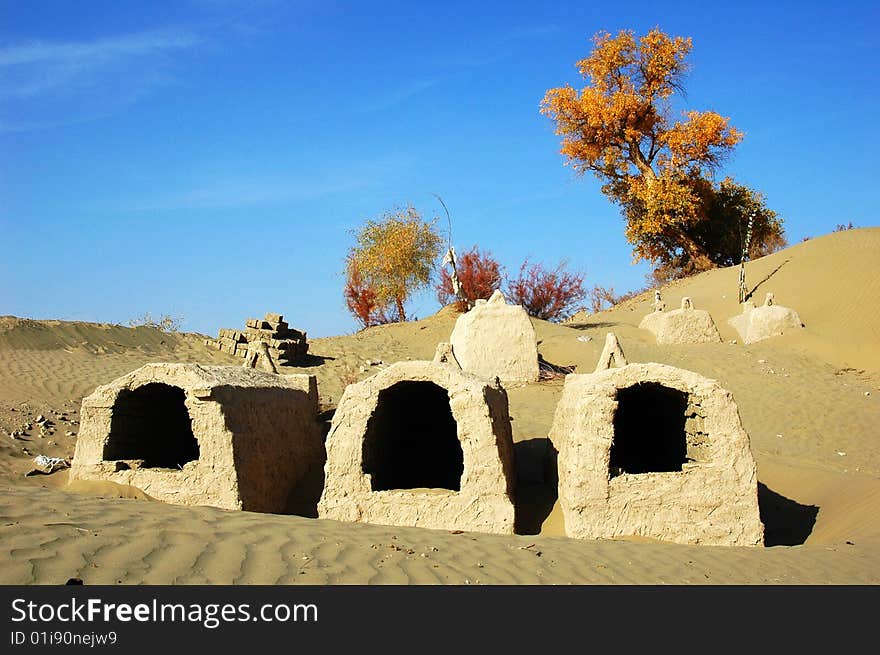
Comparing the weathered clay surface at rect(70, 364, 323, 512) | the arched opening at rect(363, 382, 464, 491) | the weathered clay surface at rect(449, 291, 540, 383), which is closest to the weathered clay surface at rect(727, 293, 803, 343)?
the weathered clay surface at rect(449, 291, 540, 383)

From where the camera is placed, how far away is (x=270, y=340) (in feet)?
61.0

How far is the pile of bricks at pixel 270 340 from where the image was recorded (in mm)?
18219

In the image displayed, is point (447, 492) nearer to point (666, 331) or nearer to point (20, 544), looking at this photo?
point (20, 544)

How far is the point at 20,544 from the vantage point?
177 inches

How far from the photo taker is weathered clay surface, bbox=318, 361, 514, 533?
7605mm

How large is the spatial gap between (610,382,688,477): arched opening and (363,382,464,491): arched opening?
1964 mm

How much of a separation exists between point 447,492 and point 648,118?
26987 mm

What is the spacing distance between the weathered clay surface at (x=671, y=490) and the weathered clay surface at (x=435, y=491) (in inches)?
26.2

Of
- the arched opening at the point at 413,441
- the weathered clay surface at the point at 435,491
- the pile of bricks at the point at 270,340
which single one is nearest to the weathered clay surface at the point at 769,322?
the pile of bricks at the point at 270,340

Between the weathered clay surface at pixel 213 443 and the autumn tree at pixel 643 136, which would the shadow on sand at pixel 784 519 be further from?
the autumn tree at pixel 643 136

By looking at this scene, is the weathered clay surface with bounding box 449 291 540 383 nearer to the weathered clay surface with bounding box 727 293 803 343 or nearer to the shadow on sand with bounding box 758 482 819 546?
the shadow on sand with bounding box 758 482 819 546
